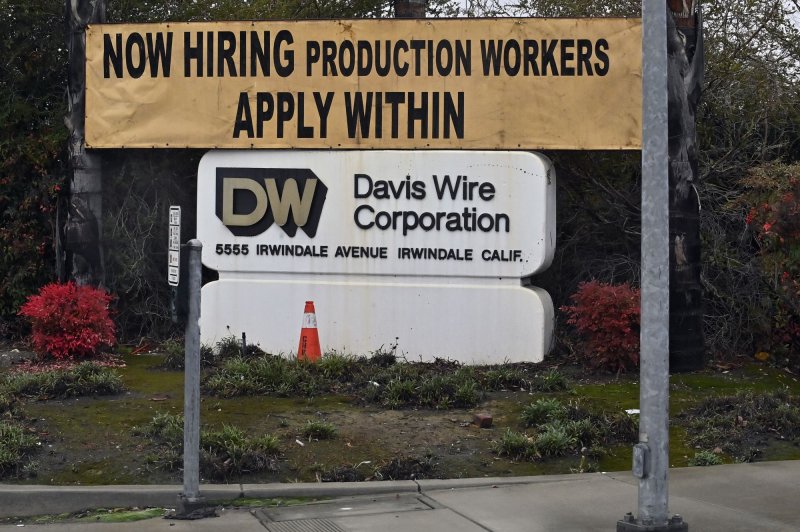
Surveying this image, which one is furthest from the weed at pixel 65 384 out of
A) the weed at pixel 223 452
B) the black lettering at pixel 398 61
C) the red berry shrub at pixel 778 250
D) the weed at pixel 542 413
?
the red berry shrub at pixel 778 250

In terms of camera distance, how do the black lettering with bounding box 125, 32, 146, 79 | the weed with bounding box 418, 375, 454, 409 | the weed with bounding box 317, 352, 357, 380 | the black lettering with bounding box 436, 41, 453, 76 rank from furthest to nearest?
the black lettering with bounding box 125, 32, 146, 79
the black lettering with bounding box 436, 41, 453, 76
the weed with bounding box 317, 352, 357, 380
the weed with bounding box 418, 375, 454, 409

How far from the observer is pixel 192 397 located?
26.8 ft

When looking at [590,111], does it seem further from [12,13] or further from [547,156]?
[12,13]

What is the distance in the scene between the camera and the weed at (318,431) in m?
9.88

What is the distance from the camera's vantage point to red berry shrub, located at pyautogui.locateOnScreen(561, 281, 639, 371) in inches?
509

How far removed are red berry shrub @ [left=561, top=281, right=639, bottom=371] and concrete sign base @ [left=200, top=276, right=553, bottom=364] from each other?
2.12 ft

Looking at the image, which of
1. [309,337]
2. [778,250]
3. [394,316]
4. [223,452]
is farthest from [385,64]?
[223,452]

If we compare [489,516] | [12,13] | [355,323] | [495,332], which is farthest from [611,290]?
[12,13]

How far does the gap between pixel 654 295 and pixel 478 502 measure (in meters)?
2.24

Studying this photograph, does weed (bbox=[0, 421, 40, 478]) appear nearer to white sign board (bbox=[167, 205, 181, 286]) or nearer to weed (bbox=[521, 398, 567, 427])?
white sign board (bbox=[167, 205, 181, 286])

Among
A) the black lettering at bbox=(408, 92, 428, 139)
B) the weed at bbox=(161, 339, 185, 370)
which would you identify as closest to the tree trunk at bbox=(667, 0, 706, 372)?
the black lettering at bbox=(408, 92, 428, 139)

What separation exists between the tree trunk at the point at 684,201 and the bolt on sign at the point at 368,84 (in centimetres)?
47

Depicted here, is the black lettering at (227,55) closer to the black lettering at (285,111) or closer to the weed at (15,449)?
the black lettering at (285,111)

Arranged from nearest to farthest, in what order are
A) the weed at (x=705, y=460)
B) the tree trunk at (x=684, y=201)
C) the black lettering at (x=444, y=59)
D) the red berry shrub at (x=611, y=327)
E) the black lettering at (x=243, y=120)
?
the weed at (x=705, y=460)
the red berry shrub at (x=611, y=327)
the tree trunk at (x=684, y=201)
the black lettering at (x=444, y=59)
the black lettering at (x=243, y=120)
